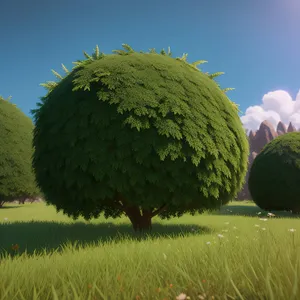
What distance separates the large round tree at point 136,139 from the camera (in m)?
6.77

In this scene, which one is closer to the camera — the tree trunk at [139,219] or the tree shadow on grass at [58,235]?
the tree shadow on grass at [58,235]

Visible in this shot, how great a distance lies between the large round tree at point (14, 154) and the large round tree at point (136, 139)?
11675 mm

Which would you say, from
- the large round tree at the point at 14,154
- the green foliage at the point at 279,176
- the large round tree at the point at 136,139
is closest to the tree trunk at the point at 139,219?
the large round tree at the point at 136,139

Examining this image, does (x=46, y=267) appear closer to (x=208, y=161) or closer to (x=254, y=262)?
(x=254, y=262)

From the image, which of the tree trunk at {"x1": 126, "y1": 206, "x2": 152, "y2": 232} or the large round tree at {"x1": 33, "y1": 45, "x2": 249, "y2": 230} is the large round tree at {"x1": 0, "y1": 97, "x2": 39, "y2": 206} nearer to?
the large round tree at {"x1": 33, "y1": 45, "x2": 249, "y2": 230}

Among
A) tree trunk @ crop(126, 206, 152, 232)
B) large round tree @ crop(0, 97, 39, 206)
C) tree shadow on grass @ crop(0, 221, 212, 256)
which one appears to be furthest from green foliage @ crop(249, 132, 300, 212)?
large round tree @ crop(0, 97, 39, 206)

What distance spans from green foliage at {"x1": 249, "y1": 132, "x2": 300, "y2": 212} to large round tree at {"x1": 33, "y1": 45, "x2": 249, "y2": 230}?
9.81 meters

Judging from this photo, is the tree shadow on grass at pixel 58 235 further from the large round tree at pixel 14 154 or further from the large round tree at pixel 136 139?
the large round tree at pixel 14 154

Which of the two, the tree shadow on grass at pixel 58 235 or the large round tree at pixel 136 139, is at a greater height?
the large round tree at pixel 136 139

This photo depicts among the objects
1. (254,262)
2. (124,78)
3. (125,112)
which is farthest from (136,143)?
(254,262)

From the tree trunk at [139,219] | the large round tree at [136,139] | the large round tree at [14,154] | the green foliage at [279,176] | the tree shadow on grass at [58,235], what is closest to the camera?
the large round tree at [136,139]

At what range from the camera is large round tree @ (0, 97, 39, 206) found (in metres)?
18.5

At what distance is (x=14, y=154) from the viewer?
18.8 m

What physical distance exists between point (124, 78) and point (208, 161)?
2.82m
